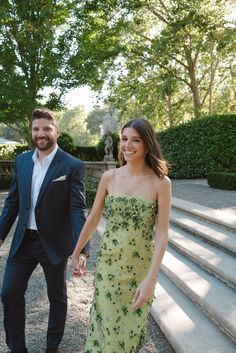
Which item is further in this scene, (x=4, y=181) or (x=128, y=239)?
(x=4, y=181)

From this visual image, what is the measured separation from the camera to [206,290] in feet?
14.1

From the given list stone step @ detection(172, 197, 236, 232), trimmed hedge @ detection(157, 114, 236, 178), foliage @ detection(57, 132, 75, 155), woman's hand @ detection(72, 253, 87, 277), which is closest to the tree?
trimmed hedge @ detection(157, 114, 236, 178)

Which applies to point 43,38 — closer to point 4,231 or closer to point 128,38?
point 128,38

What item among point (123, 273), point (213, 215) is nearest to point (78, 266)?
point (123, 273)

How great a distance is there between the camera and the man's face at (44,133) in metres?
2.90

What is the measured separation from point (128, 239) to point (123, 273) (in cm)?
23

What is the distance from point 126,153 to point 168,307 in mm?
2475

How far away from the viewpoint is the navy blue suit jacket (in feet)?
9.60

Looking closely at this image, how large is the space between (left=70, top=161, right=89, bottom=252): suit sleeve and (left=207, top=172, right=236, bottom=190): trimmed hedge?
10.2 metres

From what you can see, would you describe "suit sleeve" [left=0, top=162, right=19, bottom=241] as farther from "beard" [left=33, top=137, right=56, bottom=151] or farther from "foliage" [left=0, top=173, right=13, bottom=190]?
"foliage" [left=0, top=173, right=13, bottom=190]

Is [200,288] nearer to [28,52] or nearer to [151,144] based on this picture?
[151,144]

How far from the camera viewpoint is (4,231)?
316cm

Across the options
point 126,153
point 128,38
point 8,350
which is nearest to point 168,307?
point 8,350

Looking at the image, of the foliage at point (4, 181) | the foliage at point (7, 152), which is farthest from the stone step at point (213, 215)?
the foliage at point (7, 152)
